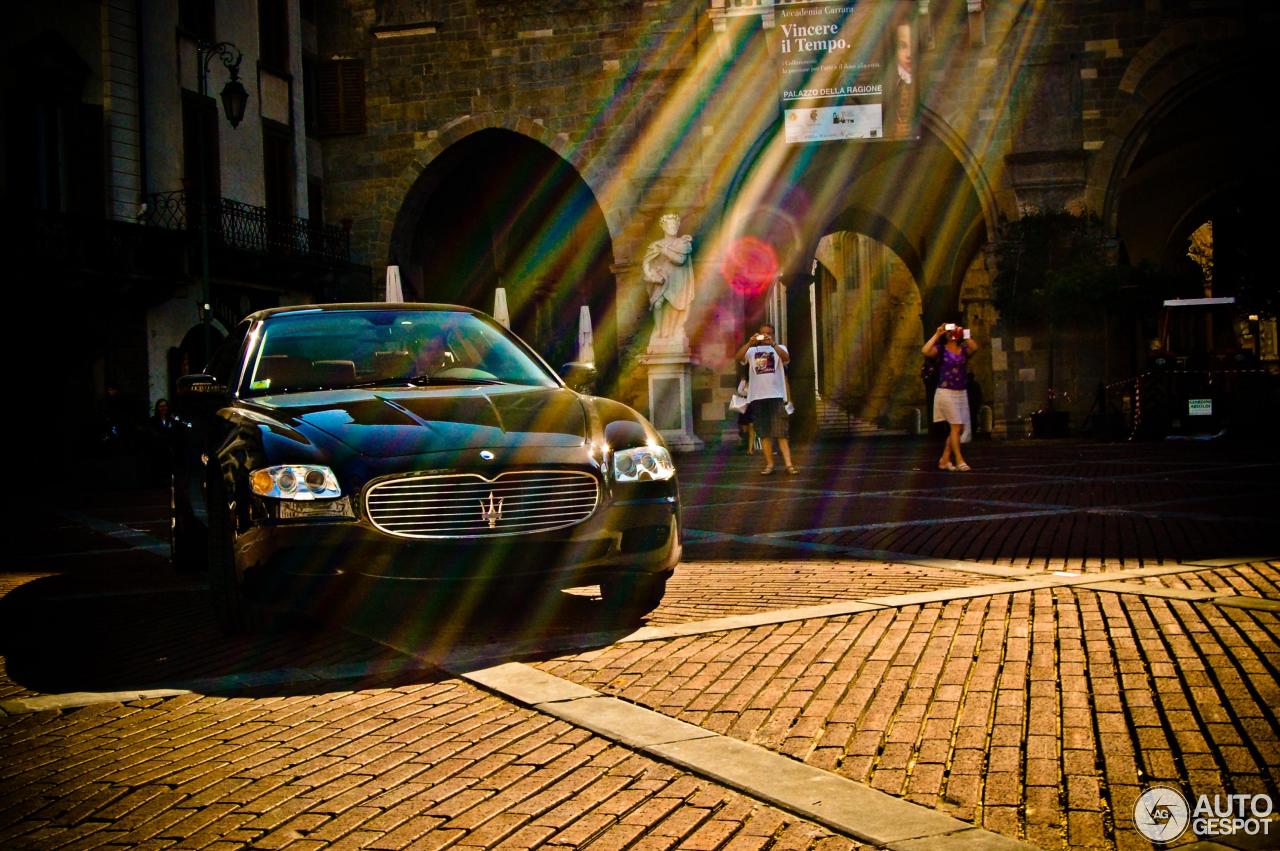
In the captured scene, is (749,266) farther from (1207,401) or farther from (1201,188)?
(1201,188)

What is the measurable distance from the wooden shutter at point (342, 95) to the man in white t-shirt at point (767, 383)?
52.2 feet

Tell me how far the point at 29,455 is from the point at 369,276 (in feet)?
30.1

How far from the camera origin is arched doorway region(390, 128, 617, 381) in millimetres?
29578

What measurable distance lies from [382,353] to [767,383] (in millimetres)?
8527

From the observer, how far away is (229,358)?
7.04 m

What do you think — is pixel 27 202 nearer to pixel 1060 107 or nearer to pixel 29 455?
pixel 29 455

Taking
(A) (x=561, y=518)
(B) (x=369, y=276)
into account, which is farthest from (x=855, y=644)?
(B) (x=369, y=276)

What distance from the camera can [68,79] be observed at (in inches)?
848

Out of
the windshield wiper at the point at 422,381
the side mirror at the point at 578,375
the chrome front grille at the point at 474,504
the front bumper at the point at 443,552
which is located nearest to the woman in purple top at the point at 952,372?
the side mirror at the point at 578,375

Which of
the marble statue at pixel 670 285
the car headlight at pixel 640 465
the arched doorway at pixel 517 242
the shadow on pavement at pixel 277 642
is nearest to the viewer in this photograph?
the shadow on pavement at pixel 277 642

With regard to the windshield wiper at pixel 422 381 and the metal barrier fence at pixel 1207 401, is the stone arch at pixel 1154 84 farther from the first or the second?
the windshield wiper at pixel 422 381

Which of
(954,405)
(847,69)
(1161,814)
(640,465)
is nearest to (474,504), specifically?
(640,465)

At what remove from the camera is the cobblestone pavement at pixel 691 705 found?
3109mm

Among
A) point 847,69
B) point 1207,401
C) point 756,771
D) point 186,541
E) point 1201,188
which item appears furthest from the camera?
point 1201,188
